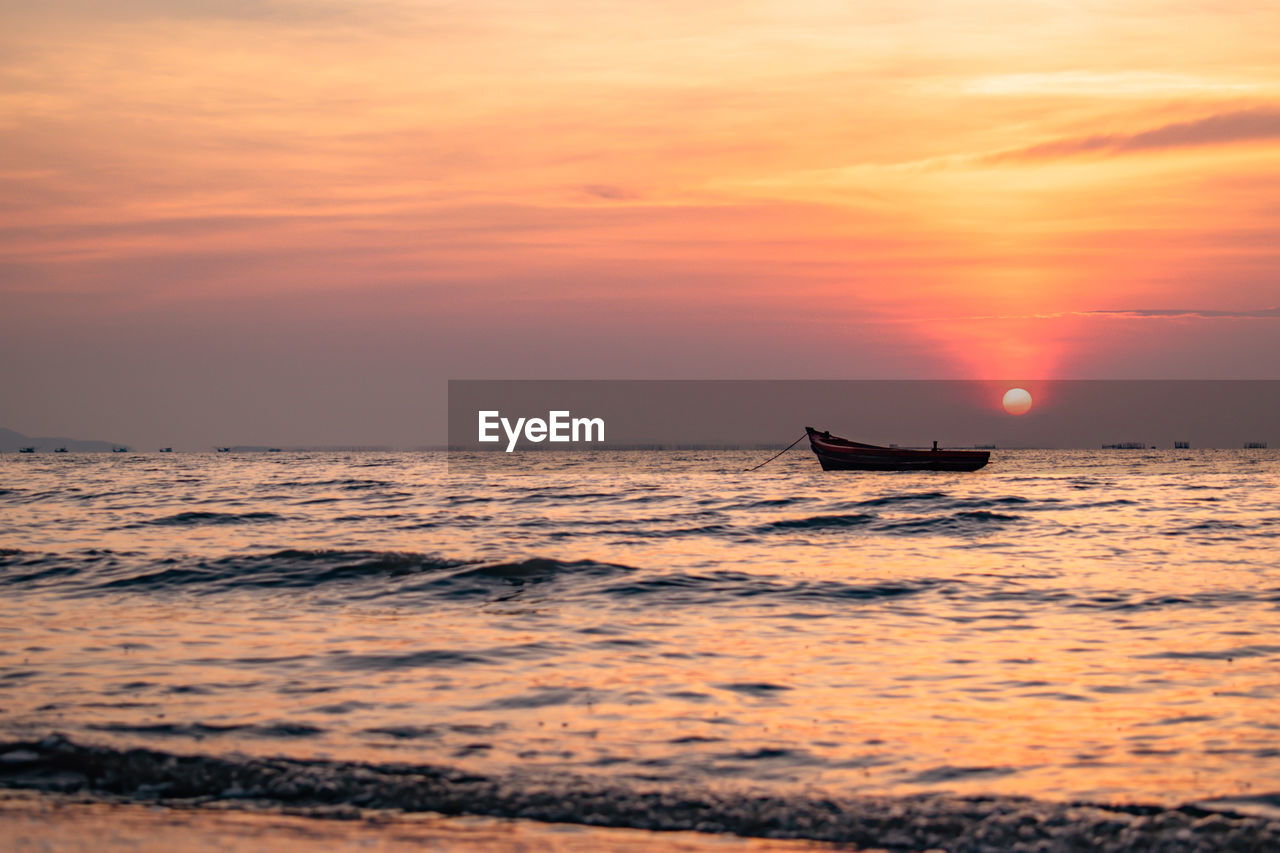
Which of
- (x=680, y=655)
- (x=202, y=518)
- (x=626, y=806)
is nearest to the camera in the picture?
(x=626, y=806)

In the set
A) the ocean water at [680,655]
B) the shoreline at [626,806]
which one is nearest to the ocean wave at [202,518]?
the ocean water at [680,655]

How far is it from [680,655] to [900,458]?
76153 mm

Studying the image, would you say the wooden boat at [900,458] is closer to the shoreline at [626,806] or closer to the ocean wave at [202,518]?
the ocean wave at [202,518]

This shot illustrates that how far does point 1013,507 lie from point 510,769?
36.0 meters

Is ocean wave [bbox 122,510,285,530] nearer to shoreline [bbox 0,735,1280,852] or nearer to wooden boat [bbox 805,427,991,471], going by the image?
shoreline [bbox 0,735,1280,852]

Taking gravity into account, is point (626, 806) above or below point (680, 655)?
above

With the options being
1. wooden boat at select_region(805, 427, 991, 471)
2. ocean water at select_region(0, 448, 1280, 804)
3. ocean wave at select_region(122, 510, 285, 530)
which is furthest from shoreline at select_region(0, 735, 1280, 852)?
wooden boat at select_region(805, 427, 991, 471)

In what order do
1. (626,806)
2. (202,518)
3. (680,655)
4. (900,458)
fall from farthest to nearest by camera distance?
(900,458), (202,518), (680,655), (626,806)

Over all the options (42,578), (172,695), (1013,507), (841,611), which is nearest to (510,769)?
(172,695)

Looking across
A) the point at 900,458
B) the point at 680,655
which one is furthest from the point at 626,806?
the point at 900,458

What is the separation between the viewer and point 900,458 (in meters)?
85.3

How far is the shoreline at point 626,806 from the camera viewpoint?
640 cm

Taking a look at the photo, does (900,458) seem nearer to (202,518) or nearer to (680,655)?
(202,518)

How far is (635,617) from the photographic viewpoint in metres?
14.8
